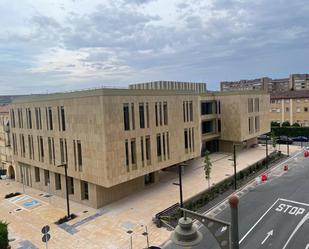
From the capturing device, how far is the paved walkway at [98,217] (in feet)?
64.2

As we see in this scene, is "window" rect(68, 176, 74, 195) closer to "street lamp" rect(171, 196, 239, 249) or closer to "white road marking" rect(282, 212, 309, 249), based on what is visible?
"white road marking" rect(282, 212, 309, 249)

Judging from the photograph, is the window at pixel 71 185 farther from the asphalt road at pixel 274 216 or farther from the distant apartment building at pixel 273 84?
the distant apartment building at pixel 273 84

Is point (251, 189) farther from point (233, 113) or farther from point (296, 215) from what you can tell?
point (233, 113)

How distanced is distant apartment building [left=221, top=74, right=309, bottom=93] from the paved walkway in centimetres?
8292

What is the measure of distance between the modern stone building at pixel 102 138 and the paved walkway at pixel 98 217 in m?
1.68

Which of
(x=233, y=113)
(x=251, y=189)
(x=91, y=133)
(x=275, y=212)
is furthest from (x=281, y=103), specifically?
(x=91, y=133)

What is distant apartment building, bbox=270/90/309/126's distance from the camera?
217ft

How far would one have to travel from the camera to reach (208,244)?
18.5 m

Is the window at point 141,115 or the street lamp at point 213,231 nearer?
the street lamp at point 213,231

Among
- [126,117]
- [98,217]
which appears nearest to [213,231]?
[98,217]

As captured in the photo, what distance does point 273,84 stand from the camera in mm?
130000

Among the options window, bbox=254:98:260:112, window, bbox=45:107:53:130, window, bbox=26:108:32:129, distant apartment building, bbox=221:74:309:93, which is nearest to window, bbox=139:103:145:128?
window, bbox=45:107:53:130

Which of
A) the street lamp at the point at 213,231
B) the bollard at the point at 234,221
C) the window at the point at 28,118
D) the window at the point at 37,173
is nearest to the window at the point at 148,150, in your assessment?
the window at the point at 37,173

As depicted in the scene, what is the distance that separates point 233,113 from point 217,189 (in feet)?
65.8
